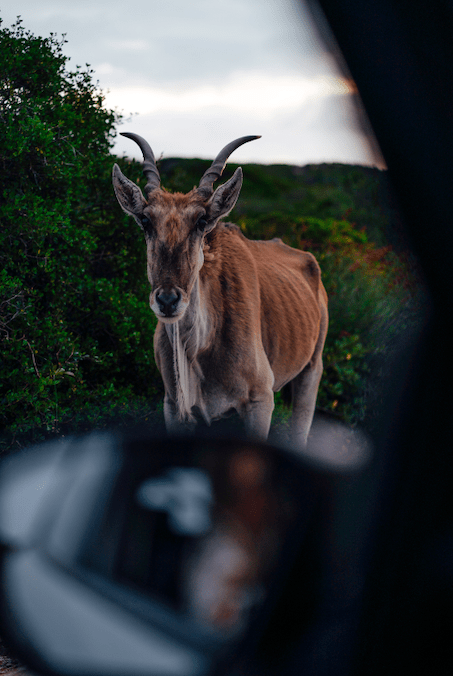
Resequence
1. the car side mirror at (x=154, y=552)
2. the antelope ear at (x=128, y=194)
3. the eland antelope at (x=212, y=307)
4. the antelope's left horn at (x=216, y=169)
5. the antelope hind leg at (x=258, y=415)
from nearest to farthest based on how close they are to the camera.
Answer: the car side mirror at (x=154, y=552), the eland antelope at (x=212, y=307), the antelope ear at (x=128, y=194), the antelope's left horn at (x=216, y=169), the antelope hind leg at (x=258, y=415)

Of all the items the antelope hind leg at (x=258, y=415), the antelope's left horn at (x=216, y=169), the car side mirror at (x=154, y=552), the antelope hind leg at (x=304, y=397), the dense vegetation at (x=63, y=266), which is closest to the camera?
the car side mirror at (x=154, y=552)

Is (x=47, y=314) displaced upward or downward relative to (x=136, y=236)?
downward

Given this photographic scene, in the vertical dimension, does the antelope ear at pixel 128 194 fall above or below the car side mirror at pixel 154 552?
above

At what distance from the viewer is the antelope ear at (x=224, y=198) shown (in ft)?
12.6

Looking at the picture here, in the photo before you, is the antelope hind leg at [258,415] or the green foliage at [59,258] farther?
the green foliage at [59,258]

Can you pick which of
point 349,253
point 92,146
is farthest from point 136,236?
point 349,253

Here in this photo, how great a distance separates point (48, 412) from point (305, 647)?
405 centimetres

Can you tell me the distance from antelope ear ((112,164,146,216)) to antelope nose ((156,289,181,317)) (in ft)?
2.23

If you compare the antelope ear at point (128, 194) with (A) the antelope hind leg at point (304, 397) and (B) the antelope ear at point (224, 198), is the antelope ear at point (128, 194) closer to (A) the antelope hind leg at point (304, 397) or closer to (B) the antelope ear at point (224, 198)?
(B) the antelope ear at point (224, 198)

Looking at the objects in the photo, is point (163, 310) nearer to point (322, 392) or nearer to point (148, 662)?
point (148, 662)

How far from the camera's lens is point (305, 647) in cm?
91

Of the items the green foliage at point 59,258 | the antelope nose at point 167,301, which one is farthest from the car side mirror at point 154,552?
the green foliage at point 59,258

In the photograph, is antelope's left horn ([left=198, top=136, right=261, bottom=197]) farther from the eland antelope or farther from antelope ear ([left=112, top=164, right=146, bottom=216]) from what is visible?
antelope ear ([left=112, top=164, right=146, bottom=216])

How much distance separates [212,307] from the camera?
4324mm
